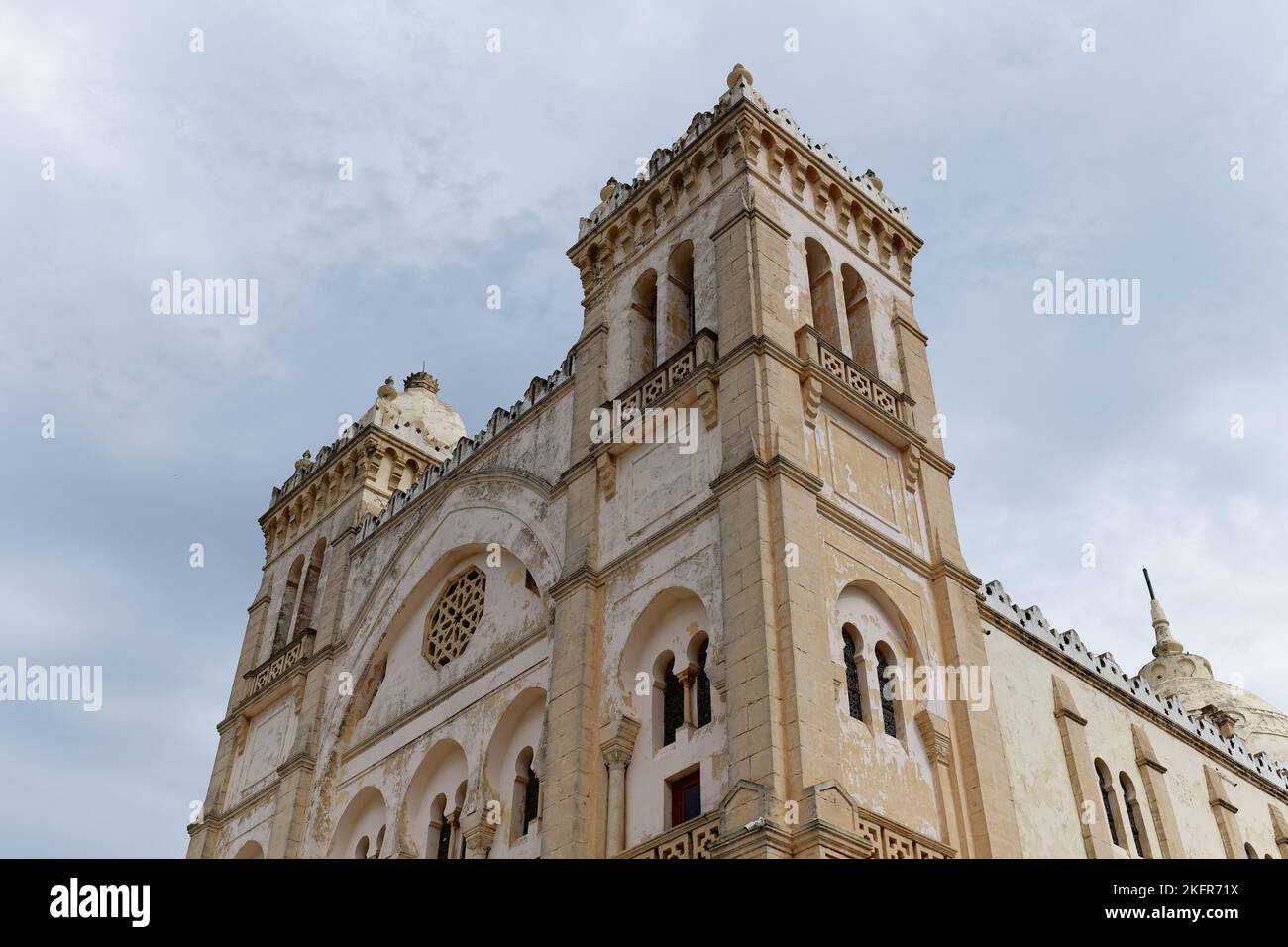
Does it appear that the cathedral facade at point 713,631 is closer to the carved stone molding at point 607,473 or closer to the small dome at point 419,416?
the carved stone molding at point 607,473

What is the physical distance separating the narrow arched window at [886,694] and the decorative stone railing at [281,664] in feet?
44.2

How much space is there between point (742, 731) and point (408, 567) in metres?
11.8

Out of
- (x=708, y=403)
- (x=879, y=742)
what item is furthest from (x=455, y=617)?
(x=879, y=742)

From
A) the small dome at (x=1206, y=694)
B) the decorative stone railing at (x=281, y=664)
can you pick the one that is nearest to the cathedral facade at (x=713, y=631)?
the decorative stone railing at (x=281, y=664)

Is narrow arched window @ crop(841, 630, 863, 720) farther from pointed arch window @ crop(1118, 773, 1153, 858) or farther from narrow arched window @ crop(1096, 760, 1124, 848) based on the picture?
pointed arch window @ crop(1118, 773, 1153, 858)

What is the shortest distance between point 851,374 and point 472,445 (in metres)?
8.70

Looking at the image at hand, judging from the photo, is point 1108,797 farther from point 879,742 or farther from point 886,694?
point 879,742

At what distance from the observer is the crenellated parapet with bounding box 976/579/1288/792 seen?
72.5 feet

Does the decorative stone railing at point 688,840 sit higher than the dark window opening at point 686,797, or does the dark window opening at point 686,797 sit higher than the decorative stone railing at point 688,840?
the dark window opening at point 686,797

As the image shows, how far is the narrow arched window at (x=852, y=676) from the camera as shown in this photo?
16984 millimetres

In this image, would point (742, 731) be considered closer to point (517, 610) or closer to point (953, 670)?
point (953, 670)

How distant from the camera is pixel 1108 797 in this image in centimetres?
2275

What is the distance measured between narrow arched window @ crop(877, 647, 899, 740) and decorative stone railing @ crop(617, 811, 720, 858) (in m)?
3.03
